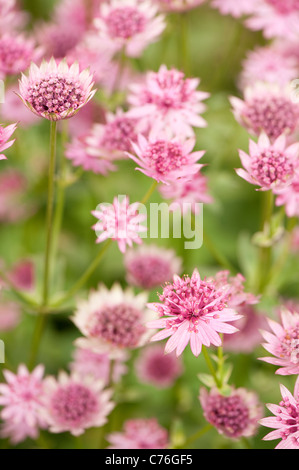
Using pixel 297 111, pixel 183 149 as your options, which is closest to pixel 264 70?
pixel 297 111

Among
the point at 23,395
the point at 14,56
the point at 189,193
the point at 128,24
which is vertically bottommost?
the point at 23,395

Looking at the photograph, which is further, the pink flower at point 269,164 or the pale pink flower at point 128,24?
the pale pink flower at point 128,24

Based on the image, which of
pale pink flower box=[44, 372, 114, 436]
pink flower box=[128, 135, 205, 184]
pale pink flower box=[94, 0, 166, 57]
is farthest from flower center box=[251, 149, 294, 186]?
pale pink flower box=[44, 372, 114, 436]

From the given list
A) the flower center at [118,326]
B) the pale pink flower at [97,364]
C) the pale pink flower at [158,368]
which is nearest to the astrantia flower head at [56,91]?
the flower center at [118,326]

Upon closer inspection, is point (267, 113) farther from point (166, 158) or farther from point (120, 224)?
point (120, 224)

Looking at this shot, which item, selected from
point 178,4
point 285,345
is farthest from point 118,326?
point 178,4

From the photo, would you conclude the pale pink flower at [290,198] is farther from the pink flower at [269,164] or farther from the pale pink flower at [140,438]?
the pale pink flower at [140,438]
